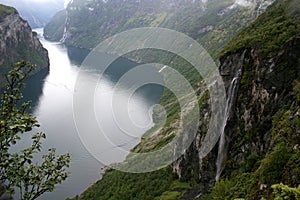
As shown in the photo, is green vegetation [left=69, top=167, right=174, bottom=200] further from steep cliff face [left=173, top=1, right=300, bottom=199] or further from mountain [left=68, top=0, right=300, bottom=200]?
steep cliff face [left=173, top=1, right=300, bottom=199]

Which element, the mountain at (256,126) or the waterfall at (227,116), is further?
the waterfall at (227,116)

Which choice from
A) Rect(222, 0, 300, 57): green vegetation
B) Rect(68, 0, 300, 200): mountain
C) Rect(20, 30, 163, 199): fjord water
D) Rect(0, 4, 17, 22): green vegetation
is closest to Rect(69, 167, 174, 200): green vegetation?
Rect(20, 30, 163, 199): fjord water

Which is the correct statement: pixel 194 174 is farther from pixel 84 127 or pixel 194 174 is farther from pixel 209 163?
pixel 84 127

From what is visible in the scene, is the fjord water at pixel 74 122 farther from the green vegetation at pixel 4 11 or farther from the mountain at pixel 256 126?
the green vegetation at pixel 4 11

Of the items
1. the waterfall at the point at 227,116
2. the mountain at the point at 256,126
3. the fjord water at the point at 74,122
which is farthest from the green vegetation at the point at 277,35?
the fjord water at the point at 74,122

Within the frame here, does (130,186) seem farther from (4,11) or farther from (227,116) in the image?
(4,11)
